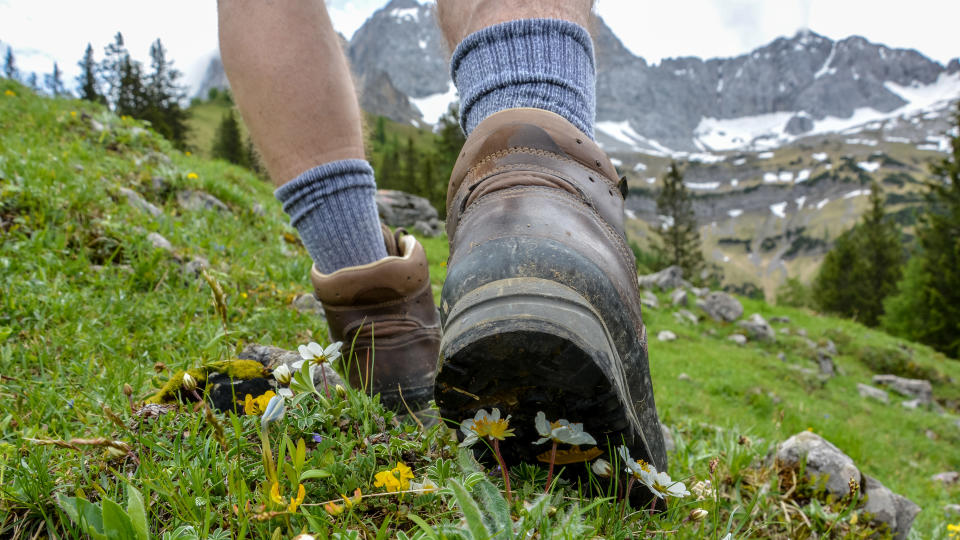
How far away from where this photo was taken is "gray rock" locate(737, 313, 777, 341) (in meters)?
12.3

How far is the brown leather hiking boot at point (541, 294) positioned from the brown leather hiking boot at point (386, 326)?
0.29 metres

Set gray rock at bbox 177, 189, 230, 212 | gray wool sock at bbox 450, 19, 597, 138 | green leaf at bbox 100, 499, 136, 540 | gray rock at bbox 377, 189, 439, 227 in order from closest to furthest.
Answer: green leaf at bbox 100, 499, 136, 540, gray wool sock at bbox 450, 19, 597, 138, gray rock at bbox 177, 189, 230, 212, gray rock at bbox 377, 189, 439, 227

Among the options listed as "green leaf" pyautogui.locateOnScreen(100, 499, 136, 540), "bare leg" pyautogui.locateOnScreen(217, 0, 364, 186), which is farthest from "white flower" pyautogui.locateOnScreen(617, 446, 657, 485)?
"bare leg" pyautogui.locateOnScreen(217, 0, 364, 186)

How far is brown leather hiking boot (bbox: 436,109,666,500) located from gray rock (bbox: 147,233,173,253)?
219cm

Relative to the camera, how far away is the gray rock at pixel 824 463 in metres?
1.76

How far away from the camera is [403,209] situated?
20328 mm

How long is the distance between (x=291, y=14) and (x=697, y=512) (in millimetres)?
1542

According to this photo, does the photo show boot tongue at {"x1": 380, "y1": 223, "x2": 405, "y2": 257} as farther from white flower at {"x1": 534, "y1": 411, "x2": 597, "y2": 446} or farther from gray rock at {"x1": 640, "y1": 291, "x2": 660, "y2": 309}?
gray rock at {"x1": 640, "y1": 291, "x2": 660, "y2": 309}

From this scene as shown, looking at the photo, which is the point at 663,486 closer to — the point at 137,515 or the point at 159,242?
the point at 137,515

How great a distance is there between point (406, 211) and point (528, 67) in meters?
19.1

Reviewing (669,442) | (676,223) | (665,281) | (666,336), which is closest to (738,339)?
(666,336)

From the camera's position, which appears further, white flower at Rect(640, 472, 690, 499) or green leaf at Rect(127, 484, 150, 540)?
white flower at Rect(640, 472, 690, 499)

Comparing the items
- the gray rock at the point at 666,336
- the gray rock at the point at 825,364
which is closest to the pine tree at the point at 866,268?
the gray rock at the point at 825,364

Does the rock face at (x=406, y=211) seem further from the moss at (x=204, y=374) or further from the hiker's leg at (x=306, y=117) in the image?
the moss at (x=204, y=374)
